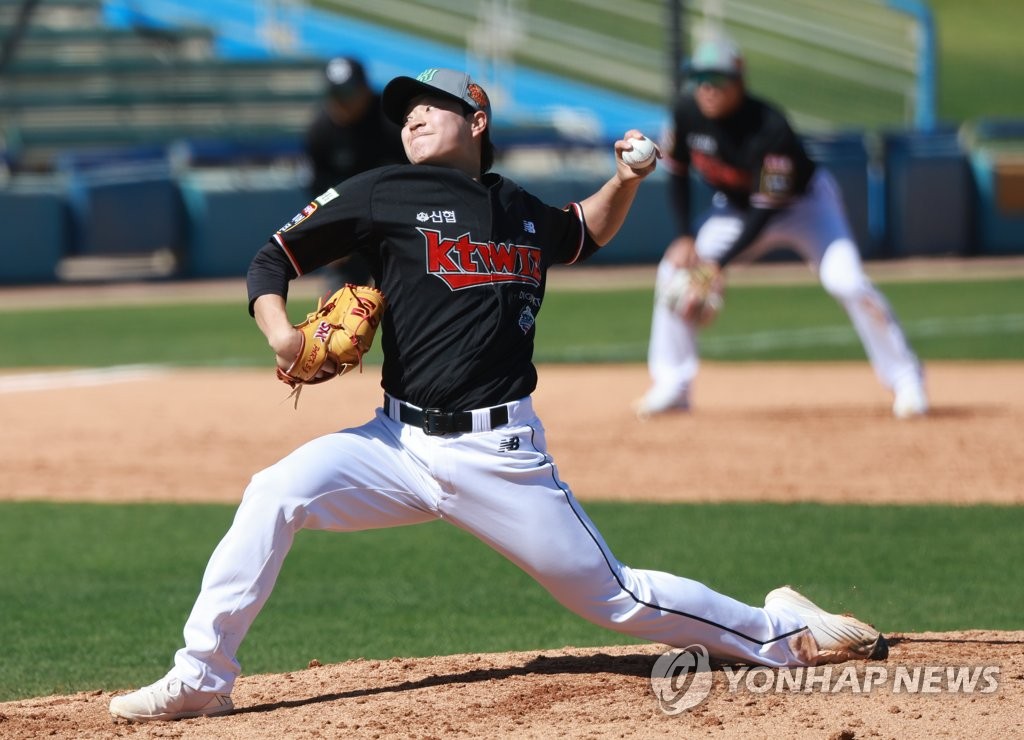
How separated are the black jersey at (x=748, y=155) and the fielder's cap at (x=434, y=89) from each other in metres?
4.93

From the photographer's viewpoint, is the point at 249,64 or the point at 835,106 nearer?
the point at 249,64

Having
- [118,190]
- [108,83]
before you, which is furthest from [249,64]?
[118,190]

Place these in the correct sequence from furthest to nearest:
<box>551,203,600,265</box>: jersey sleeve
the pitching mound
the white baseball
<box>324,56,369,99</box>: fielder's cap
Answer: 1. <box>324,56,369,99</box>: fielder's cap
2. <box>551,203,600,265</box>: jersey sleeve
3. the white baseball
4. the pitching mound

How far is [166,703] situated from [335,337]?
1035 mm

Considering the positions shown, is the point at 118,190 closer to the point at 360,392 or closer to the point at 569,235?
the point at 360,392

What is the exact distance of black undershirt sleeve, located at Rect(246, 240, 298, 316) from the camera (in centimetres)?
412

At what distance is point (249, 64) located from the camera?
25781 millimetres

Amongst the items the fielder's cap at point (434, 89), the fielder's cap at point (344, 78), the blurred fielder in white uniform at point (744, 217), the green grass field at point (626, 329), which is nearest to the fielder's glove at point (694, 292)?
the blurred fielder in white uniform at point (744, 217)

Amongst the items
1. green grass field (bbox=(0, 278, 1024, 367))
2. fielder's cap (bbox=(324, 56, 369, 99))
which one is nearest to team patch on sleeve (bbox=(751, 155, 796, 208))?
fielder's cap (bbox=(324, 56, 369, 99))

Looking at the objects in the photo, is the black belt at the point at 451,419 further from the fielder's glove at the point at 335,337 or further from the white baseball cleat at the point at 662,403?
the white baseball cleat at the point at 662,403

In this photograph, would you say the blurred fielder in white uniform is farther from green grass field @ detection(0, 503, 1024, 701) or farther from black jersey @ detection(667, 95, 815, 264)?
green grass field @ detection(0, 503, 1024, 701)

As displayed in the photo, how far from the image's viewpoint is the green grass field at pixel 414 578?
5.40 meters

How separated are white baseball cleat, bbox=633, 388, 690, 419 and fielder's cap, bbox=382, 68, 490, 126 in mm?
5698

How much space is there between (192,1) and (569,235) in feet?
86.0
